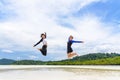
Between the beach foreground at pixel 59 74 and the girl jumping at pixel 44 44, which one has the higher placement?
the girl jumping at pixel 44 44

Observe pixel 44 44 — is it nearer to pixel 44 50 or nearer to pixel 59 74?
pixel 44 50

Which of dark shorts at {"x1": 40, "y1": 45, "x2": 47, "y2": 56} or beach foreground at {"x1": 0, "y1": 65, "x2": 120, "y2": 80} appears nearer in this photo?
beach foreground at {"x1": 0, "y1": 65, "x2": 120, "y2": 80}

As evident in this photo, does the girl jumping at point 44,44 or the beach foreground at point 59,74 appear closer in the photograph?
the beach foreground at point 59,74

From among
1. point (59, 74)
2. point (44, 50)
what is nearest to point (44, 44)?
point (44, 50)

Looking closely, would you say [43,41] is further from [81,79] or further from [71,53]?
[81,79]

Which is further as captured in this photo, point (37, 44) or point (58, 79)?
point (37, 44)

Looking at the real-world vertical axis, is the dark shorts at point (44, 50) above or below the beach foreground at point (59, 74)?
above

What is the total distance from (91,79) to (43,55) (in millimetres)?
4488

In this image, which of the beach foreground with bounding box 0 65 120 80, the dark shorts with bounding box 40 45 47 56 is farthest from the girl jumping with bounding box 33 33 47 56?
the beach foreground with bounding box 0 65 120 80

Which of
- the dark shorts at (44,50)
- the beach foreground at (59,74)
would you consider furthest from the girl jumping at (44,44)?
the beach foreground at (59,74)

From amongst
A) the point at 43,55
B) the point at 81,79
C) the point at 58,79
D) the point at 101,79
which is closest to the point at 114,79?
the point at 101,79

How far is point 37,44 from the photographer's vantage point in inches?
872

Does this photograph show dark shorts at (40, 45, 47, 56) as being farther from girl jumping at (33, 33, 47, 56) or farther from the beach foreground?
the beach foreground

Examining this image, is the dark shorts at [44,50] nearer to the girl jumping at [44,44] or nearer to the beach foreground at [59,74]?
the girl jumping at [44,44]
